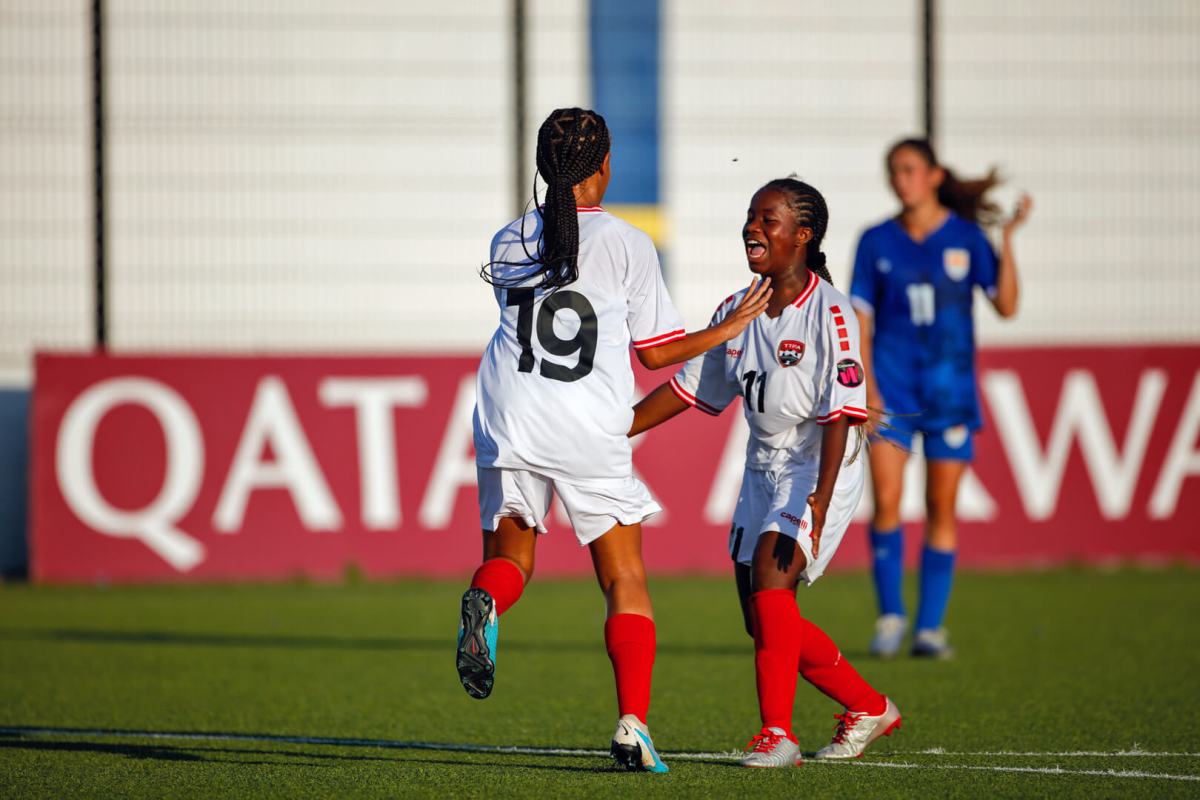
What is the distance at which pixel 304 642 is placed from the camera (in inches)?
351

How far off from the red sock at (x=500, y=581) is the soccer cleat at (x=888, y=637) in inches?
131

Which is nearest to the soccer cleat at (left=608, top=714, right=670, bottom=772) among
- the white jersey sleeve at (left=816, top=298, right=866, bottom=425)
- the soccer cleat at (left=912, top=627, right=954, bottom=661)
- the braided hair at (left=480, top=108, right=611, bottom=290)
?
the white jersey sleeve at (left=816, top=298, right=866, bottom=425)

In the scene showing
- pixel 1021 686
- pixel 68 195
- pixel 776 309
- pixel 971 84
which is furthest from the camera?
pixel 971 84

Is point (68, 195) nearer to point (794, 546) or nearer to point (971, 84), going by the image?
point (971, 84)

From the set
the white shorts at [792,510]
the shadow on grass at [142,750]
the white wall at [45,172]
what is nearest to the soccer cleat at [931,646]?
the white shorts at [792,510]

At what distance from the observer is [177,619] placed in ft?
32.5

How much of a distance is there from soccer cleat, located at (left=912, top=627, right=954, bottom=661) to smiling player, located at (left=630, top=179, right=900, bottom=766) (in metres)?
2.57

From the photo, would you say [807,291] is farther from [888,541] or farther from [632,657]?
[888,541]

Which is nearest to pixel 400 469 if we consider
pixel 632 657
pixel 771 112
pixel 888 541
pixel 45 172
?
pixel 888 541

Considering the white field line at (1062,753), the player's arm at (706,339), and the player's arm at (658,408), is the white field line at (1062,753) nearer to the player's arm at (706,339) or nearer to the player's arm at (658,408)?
the player's arm at (658,408)

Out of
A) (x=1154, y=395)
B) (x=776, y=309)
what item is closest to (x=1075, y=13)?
(x=1154, y=395)

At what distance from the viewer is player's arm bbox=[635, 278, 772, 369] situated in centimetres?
505

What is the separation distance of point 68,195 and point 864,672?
29.1ft

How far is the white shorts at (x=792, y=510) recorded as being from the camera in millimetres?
5262
